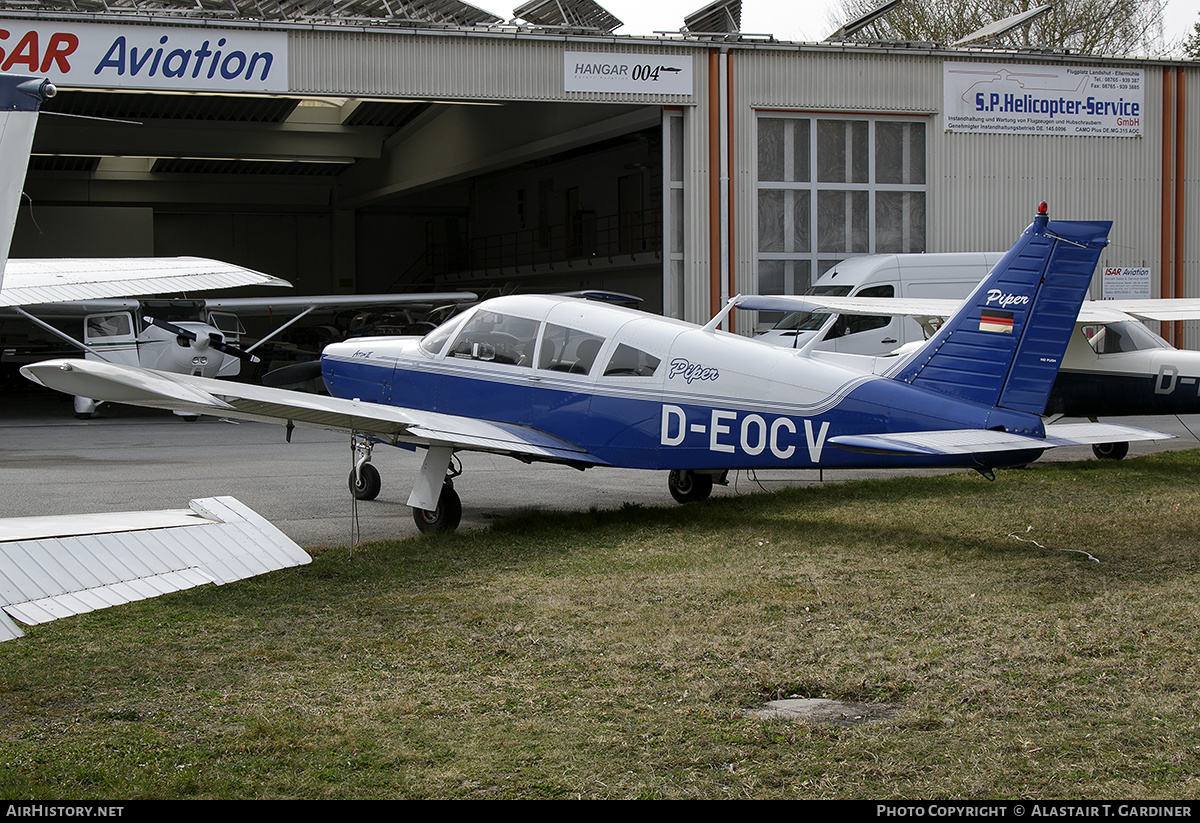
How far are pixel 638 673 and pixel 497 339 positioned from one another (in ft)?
16.8

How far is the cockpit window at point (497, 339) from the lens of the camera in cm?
977

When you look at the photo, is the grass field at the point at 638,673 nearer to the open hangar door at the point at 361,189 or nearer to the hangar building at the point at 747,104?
the hangar building at the point at 747,104

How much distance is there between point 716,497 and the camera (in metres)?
11.2

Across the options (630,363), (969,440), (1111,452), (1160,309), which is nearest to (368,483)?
(630,363)

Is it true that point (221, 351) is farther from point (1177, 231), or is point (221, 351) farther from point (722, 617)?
point (1177, 231)

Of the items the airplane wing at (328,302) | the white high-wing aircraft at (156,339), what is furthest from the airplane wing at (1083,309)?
the white high-wing aircraft at (156,339)

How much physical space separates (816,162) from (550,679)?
17.9 meters

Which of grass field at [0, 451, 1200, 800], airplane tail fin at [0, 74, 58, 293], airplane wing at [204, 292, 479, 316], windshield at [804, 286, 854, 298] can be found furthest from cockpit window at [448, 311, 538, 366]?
airplane wing at [204, 292, 479, 316]

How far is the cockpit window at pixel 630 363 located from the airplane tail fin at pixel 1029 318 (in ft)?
7.65

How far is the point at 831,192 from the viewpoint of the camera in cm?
2180

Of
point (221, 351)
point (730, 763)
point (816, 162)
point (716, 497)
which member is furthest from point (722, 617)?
point (221, 351)

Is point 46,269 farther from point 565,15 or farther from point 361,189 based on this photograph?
point 361,189

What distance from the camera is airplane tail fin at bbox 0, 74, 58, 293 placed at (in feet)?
12.9

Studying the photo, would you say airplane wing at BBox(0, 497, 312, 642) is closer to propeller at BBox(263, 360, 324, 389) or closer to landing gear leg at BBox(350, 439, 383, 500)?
landing gear leg at BBox(350, 439, 383, 500)
